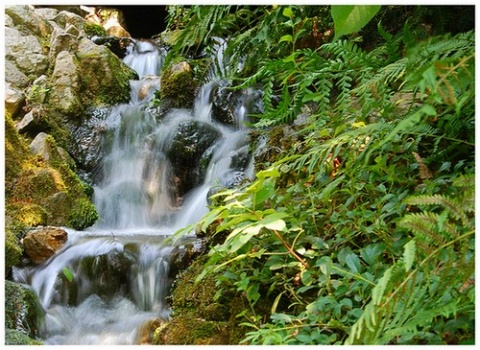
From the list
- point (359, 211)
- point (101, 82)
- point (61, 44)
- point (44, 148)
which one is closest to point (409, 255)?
point (359, 211)

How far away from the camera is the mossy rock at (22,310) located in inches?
115

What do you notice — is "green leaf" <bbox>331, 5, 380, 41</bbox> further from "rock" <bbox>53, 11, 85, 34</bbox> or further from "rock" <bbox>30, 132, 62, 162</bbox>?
"rock" <bbox>53, 11, 85, 34</bbox>

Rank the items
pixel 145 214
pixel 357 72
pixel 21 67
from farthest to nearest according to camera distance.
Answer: pixel 21 67 < pixel 145 214 < pixel 357 72

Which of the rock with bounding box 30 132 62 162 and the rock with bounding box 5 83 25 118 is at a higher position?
the rock with bounding box 5 83 25 118

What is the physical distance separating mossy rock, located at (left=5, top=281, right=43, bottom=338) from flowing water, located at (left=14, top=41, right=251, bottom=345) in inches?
4.3

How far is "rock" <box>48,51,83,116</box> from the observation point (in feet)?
23.1

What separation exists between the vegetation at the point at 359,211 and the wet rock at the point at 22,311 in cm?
143

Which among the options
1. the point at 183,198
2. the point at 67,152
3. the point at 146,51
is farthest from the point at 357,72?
the point at 146,51

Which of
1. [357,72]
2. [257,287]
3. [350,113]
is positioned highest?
[357,72]

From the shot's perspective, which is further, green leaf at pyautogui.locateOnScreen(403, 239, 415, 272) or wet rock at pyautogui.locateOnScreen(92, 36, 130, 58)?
wet rock at pyautogui.locateOnScreen(92, 36, 130, 58)

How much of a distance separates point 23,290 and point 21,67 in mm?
5628

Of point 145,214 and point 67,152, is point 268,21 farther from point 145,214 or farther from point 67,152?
point 67,152

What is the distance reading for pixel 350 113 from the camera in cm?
273

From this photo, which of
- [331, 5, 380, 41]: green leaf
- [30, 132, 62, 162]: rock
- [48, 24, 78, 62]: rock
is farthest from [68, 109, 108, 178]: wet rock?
[331, 5, 380, 41]: green leaf
